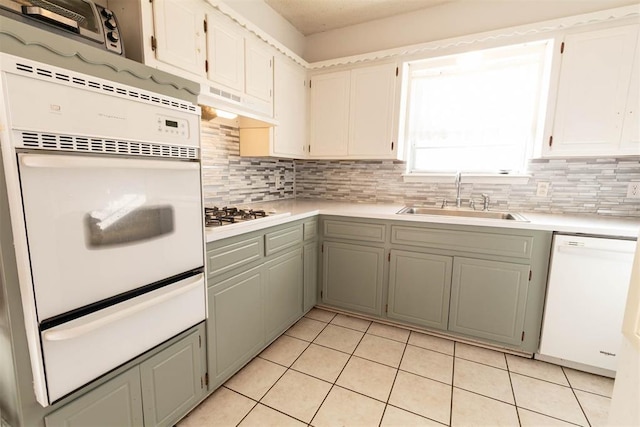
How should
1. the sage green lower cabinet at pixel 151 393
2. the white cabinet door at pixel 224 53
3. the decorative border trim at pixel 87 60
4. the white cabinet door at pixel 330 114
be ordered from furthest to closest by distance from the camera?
the white cabinet door at pixel 330 114 < the white cabinet door at pixel 224 53 < the sage green lower cabinet at pixel 151 393 < the decorative border trim at pixel 87 60

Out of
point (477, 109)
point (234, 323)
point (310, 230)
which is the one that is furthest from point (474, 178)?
point (234, 323)

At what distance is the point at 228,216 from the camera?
1.82 meters

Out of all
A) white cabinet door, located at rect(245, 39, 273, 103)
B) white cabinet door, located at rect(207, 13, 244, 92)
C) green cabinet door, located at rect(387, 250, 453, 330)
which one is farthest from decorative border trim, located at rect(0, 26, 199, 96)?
green cabinet door, located at rect(387, 250, 453, 330)

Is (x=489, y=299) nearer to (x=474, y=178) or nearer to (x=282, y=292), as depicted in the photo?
(x=474, y=178)

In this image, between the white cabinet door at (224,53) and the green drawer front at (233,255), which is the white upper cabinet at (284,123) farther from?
the green drawer front at (233,255)

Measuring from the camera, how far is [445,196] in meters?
2.70

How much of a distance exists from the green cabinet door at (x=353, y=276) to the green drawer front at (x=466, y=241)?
233 mm

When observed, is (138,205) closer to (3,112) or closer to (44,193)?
(44,193)

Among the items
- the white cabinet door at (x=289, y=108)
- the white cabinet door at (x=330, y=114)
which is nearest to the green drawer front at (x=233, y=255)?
the white cabinet door at (x=289, y=108)

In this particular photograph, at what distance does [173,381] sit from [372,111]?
94.0 inches

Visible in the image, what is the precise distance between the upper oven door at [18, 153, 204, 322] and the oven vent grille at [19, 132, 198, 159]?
30mm

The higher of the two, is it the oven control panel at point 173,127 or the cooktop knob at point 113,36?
the cooktop knob at point 113,36

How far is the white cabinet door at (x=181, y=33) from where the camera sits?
58.7 inches

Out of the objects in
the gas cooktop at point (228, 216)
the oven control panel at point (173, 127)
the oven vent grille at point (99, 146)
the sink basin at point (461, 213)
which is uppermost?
the oven control panel at point (173, 127)
